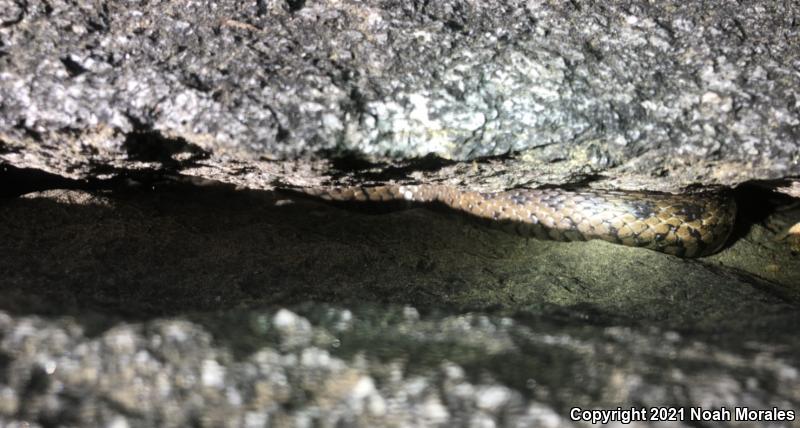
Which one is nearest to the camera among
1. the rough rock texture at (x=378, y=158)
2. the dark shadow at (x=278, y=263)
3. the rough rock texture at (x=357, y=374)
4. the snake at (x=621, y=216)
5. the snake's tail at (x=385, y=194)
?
the rough rock texture at (x=357, y=374)

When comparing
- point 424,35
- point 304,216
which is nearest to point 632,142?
point 424,35

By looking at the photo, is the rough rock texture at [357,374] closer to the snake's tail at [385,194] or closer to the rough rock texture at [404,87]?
the rough rock texture at [404,87]

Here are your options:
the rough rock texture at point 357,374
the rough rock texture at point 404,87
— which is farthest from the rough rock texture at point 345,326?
the rough rock texture at point 404,87

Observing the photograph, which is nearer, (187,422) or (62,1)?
(187,422)

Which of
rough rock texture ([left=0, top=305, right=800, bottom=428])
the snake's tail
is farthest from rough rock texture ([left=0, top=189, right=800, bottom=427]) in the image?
the snake's tail

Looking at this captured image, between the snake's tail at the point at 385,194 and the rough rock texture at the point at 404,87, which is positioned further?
the snake's tail at the point at 385,194

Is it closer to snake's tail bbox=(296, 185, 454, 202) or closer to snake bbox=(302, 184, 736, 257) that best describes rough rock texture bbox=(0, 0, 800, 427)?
snake bbox=(302, 184, 736, 257)

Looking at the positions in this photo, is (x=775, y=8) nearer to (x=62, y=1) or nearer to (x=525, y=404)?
(x=525, y=404)
